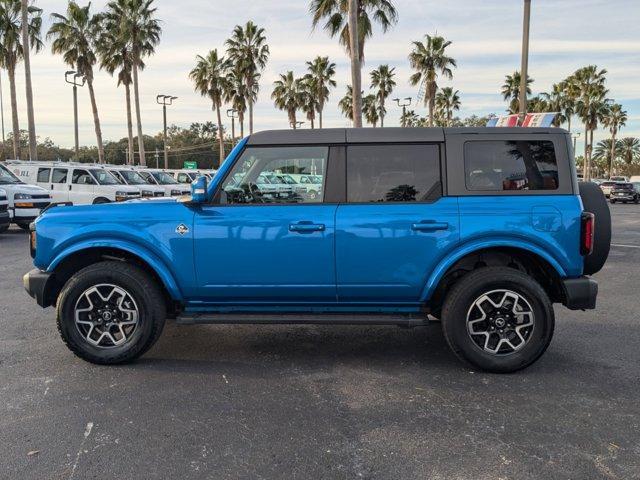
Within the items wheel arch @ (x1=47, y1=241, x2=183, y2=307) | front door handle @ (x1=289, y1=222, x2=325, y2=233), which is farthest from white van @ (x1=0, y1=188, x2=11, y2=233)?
front door handle @ (x1=289, y1=222, x2=325, y2=233)

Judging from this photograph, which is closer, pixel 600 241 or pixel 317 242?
pixel 317 242

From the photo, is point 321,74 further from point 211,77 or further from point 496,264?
point 496,264

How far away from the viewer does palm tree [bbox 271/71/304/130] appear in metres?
54.8

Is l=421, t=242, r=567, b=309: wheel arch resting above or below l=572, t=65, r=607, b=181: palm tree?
below

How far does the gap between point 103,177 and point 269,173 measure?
581 inches

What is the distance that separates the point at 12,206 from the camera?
14438 mm

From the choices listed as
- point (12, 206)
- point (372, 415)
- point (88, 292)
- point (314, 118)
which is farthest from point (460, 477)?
point (314, 118)

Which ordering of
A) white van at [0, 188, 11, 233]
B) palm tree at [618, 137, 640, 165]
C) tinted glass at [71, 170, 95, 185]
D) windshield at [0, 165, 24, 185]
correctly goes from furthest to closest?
palm tree at [618, 137, 640, 165] → tinted glass at [71, 170, 95, 185] → windshield at [0, 165, 24, 185] → white van at [0, 188, 11, 233]

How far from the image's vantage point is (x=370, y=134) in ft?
14.6

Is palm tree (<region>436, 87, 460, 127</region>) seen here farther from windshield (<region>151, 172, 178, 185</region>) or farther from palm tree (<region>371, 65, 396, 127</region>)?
windshield (<region>151, 172, 178, 185</region>)

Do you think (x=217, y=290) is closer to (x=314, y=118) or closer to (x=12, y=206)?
(x=12, y=206)

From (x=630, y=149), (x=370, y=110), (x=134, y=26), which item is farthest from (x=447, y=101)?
(x=630, y=149)

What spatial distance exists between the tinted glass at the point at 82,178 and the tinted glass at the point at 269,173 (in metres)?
14.3

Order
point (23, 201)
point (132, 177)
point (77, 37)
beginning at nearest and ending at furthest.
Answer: point (23, 201) → point (132, 177) → point (77, 37)
